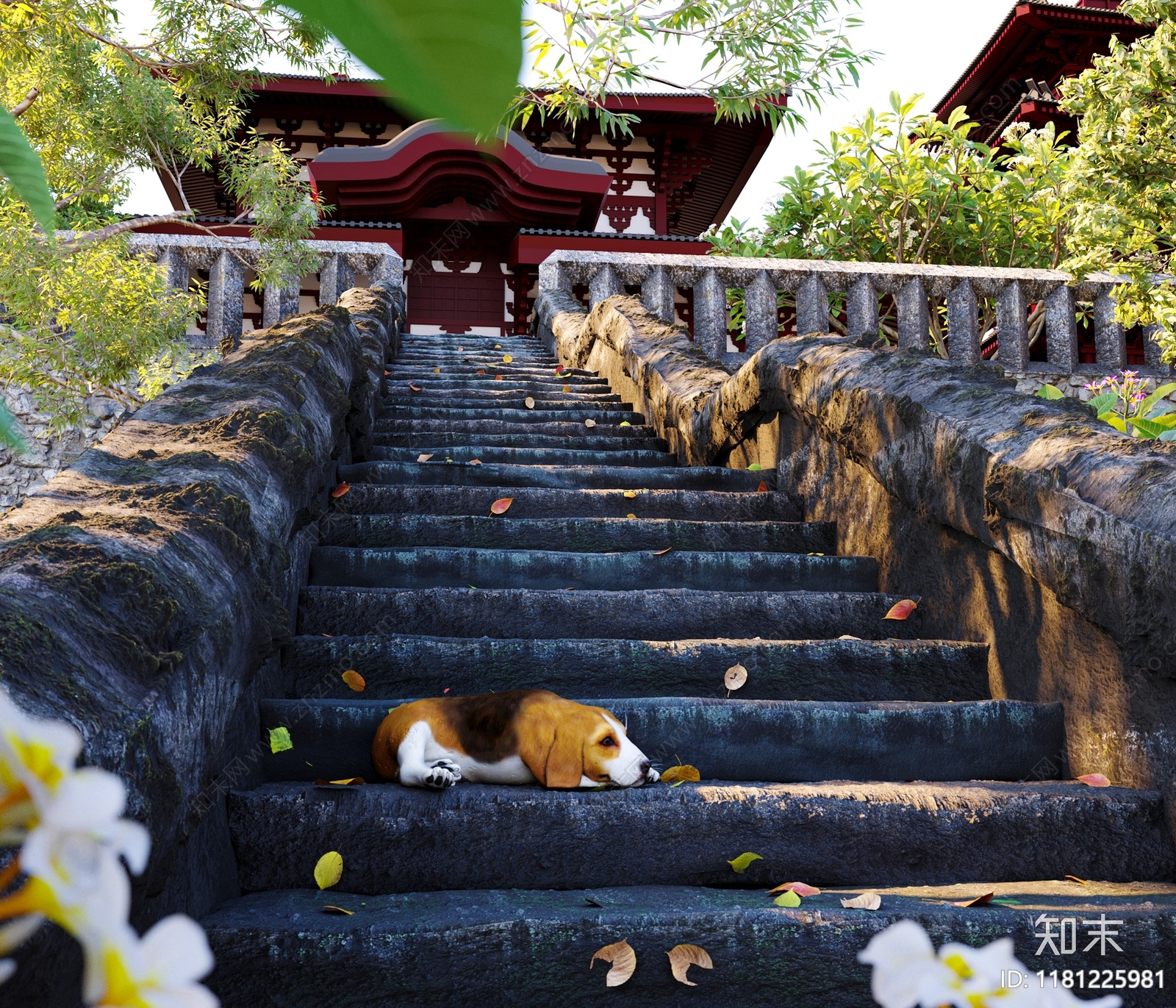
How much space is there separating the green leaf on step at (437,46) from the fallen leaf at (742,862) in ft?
5.87

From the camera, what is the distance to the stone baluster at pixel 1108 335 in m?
7.85

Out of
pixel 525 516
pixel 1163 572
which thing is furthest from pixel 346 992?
pixel 525 516

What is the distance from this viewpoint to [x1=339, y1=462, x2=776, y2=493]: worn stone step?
390 cm

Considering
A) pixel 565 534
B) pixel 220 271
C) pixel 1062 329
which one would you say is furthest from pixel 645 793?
pixel 1062 329

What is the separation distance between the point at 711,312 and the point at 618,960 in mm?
6431

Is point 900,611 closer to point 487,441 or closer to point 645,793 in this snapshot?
point 645,793

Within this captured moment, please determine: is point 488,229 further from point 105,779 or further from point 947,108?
point 105,779

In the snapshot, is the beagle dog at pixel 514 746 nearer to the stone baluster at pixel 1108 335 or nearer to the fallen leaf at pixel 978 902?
the fallen leaf at pixel 978 902

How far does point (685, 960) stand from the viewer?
148cm

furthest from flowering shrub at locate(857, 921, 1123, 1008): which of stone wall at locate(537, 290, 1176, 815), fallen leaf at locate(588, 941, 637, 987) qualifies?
stone wall at locate(537, 290, 1176, 815)

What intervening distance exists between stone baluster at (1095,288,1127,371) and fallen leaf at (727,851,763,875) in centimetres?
754

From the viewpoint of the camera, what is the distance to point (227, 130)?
19.7ft

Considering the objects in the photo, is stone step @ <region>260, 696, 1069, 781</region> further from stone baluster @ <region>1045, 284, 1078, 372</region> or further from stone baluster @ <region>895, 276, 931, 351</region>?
stone baluster @ <region>1045, 284, 1078, 372</region>

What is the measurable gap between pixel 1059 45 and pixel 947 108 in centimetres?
258
